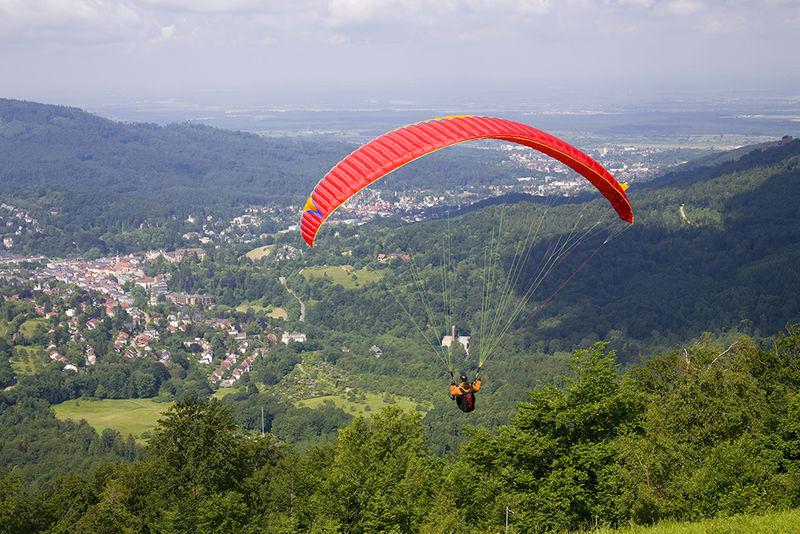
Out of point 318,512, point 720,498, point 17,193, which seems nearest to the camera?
point 720,498

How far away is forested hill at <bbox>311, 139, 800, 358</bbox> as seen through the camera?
65375mm

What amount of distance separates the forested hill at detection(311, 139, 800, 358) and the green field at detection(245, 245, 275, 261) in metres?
26.4

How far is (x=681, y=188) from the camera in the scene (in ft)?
320

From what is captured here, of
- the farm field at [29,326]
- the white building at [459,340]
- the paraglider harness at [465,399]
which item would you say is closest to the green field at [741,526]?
the paraglider harness at [465,399]

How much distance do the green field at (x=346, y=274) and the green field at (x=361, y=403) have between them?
113ft

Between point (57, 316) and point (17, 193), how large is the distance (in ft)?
309

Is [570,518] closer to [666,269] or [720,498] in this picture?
[720,498]

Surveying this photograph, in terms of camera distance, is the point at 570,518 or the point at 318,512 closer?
the point at 570,518

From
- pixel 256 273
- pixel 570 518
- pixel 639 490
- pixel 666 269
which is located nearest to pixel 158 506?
pixel 570 518

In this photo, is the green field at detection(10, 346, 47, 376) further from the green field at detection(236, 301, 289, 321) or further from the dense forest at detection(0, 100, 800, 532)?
the green field at detection(236, 301, 289, 321)

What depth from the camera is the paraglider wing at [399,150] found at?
49.3ft

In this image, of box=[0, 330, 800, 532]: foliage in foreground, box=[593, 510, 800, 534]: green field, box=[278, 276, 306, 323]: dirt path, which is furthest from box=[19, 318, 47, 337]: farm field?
box=[593, 510, 800, 534]: green field

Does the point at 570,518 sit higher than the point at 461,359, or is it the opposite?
the point at 570,518

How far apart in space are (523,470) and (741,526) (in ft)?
22.9
